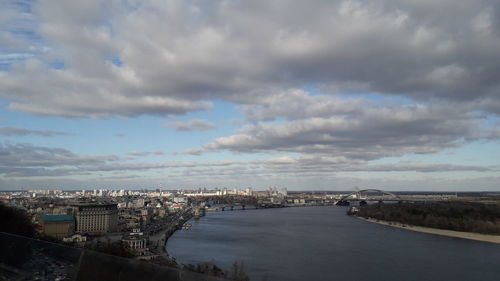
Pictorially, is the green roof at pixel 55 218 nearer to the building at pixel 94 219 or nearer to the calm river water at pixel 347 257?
the building at pixel 94 219

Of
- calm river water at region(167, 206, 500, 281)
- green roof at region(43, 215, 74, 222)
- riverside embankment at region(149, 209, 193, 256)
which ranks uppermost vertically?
green roof at region(43, 215, 74, 222)

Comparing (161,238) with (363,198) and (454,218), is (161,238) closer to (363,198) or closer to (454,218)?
(454,218)

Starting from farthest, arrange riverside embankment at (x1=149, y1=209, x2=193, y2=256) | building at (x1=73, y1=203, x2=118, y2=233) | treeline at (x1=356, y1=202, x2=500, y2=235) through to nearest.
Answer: building at (x1=73, y1=203, x2=118, y2=233), treeline at (x1=356, y1=202, x2=500, y2=235), riverside embankment at (x1=149, y1=209, x2=193, y2=256)

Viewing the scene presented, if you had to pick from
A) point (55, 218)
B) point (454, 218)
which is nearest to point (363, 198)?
point (454, 218)

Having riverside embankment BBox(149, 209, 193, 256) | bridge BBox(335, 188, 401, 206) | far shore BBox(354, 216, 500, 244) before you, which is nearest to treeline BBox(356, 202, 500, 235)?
far shore BBox(354, 216, 500, 244)

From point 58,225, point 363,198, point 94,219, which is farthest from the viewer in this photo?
point 363,198

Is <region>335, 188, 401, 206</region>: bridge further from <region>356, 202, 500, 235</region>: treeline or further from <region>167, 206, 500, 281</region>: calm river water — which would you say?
<region>167, 206, 500, 281</region>: calm river water
